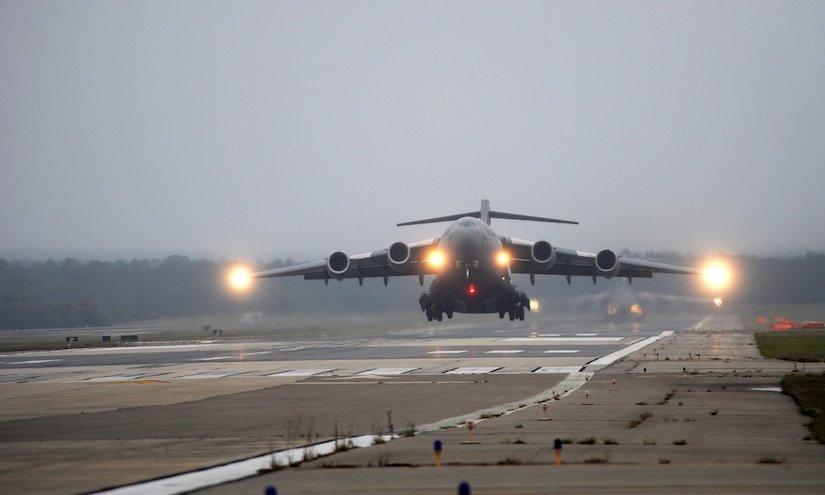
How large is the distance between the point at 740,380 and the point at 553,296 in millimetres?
42672

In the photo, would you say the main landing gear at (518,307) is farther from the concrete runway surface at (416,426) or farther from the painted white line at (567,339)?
the concrete runway surface at (416,426)

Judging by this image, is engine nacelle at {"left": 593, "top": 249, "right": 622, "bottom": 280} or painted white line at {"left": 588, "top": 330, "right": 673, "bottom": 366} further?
engine nacelle at {"left": 593, "top": 249, "right": 622, "bottom": 280}

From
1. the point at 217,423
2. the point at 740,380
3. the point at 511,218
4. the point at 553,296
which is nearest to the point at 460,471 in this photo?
the point at 217,423

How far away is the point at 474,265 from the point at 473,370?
10.4 m

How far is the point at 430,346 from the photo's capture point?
47.1 metres

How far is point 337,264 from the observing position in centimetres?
4775

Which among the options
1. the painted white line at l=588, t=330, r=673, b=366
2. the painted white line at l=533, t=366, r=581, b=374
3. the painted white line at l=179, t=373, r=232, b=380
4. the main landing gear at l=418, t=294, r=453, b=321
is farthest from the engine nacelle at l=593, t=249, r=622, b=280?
the painted white line at l=179, t=373, r=232, b=380

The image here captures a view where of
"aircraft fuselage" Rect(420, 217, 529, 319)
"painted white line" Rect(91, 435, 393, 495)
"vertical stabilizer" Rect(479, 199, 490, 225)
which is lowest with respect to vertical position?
"painted white line" Rect(91, 435, 393, 495)

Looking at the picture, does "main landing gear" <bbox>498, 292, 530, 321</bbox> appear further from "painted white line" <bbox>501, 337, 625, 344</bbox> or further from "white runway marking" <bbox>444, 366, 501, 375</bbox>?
"white runway marking" <bbox>444, 366, 501, 375</bbox>

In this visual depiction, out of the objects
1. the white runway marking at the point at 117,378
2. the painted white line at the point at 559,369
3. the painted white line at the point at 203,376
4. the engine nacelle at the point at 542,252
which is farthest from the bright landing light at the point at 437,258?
the white runway marking at the point at 117,378

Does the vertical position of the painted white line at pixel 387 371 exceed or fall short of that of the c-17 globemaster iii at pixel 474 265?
it falls short

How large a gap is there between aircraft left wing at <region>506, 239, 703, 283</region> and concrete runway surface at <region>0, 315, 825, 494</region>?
9.50 meters

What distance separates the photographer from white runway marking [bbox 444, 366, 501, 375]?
98.5 ft

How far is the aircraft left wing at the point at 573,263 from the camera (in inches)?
1817
